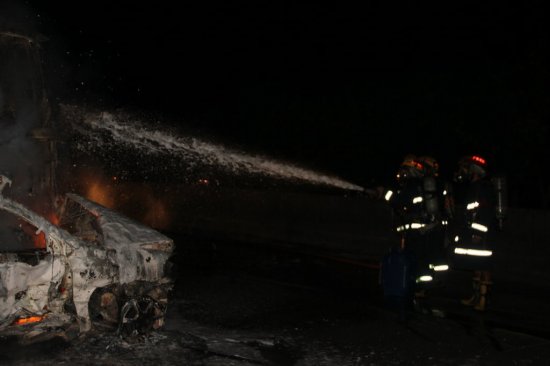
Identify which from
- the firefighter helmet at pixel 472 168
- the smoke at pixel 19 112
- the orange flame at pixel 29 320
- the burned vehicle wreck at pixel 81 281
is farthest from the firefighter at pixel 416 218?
the orange flame at pixel 29 320

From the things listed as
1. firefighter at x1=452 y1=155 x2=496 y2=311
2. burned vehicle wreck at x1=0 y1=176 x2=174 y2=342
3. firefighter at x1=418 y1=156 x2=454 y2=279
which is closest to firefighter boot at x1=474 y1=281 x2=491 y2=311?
firefighter at x1=452 y1=155 x2=496 y2=311

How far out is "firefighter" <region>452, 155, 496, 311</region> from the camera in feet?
28.4

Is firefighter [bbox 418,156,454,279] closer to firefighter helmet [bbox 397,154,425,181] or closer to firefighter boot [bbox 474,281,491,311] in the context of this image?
firefighter helmet [bbox 397,154,425,181]

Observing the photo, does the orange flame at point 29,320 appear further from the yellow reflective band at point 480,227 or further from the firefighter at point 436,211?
the yellow reflective band at point 480,227

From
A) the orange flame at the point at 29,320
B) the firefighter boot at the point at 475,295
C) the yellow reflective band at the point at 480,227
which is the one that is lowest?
the orange flame at the point at 29,320

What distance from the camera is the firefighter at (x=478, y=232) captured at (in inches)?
341

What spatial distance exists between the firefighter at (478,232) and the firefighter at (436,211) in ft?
0.92

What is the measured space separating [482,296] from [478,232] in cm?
82

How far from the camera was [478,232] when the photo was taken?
8727 mm

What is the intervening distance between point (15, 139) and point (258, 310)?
3469 mm

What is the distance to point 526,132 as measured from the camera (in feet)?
60.1

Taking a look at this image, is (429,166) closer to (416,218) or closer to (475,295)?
(416,218)

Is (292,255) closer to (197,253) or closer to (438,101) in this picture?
(197,253)

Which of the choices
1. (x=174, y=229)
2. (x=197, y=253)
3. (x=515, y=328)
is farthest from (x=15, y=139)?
(x=174, y=229)
